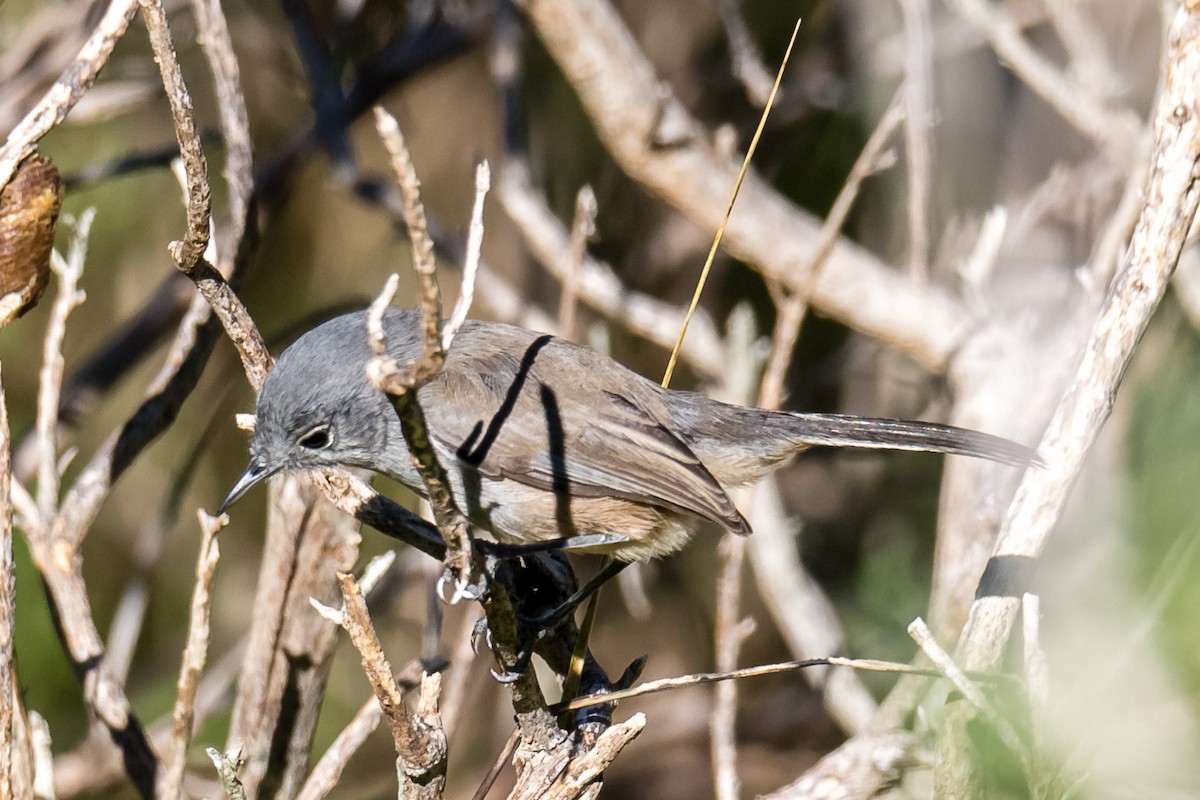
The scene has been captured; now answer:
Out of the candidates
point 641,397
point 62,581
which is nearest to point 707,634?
point 641,397

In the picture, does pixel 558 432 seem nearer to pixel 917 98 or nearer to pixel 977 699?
pixel 977 699

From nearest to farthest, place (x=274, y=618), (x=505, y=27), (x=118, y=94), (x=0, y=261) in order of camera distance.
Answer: (x=0, y=261) → (x=274, y=618) → (x=118, y=94) → (x=505, y=27)

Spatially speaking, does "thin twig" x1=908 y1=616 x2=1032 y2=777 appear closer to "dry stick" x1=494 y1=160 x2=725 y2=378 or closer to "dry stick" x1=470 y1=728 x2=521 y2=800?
"dry stick" x1=470 y1=728 x2=521 y2=800

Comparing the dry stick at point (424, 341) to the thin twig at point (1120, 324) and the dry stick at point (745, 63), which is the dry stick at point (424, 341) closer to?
the thin twig at point (1120, 324)

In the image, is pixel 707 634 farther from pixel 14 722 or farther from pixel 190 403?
pixel 14 722

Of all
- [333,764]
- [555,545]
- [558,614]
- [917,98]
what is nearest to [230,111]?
[555,545]

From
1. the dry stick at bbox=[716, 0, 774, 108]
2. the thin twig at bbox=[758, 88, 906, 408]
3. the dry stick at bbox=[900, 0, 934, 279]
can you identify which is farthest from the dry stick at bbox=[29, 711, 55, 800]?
the dry stick at bbox=[716, 0, 774, 108]
